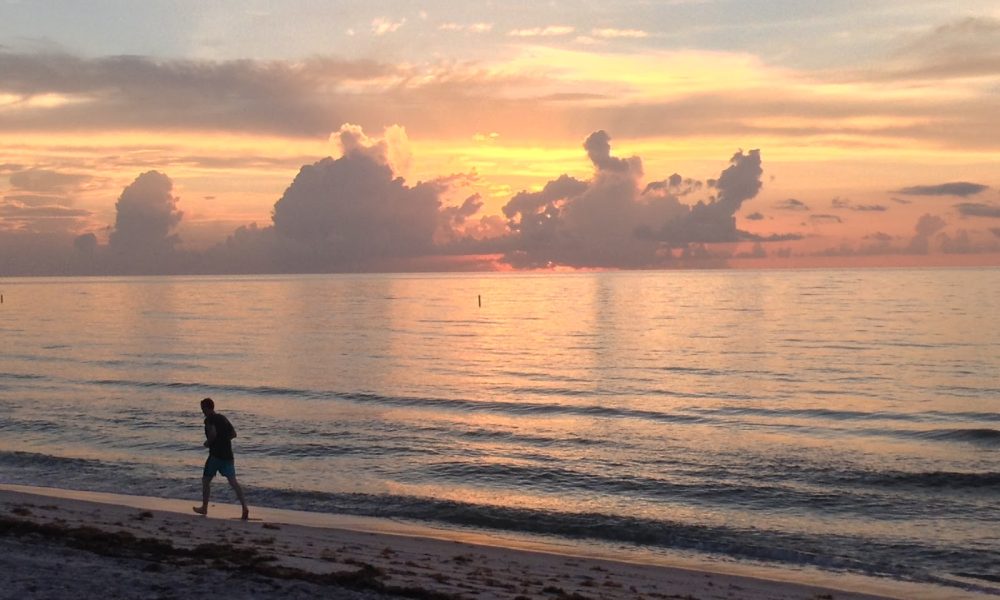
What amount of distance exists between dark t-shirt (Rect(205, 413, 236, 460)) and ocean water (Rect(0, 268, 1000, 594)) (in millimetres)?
3870

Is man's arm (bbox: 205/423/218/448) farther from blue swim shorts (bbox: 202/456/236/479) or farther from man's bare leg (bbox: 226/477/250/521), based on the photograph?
man's bare leg (bbox: 226/477/250/521)

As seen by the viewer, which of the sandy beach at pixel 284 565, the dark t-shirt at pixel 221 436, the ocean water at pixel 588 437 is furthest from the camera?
the ocean water at pixel 588 437

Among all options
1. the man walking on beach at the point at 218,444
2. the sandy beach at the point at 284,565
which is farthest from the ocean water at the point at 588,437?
the man walking on beach at the point at 218,444

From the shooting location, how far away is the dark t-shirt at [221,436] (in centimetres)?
1899

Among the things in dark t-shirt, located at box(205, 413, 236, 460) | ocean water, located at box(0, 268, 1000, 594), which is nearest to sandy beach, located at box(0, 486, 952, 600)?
dark t-shirt, located at box(205, 413, 236, 460)

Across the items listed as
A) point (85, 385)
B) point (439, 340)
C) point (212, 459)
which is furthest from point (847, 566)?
point (439, 340)

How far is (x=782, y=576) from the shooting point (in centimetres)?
1733

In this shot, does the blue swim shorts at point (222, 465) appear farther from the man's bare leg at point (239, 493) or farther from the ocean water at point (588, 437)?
the ocean water at point (588, 437)

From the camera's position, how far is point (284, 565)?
1419 cm

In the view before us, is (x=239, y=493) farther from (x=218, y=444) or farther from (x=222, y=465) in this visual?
(x=218, y=444)

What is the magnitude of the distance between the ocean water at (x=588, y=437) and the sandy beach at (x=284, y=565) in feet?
9.63

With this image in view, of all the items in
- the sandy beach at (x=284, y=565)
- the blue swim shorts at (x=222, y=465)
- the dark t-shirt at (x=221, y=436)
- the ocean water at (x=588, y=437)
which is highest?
the dark t-shirt at (x=221, y=436)

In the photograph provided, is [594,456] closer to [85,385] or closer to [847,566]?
[847,566]

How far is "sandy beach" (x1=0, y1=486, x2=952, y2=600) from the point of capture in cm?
1245
